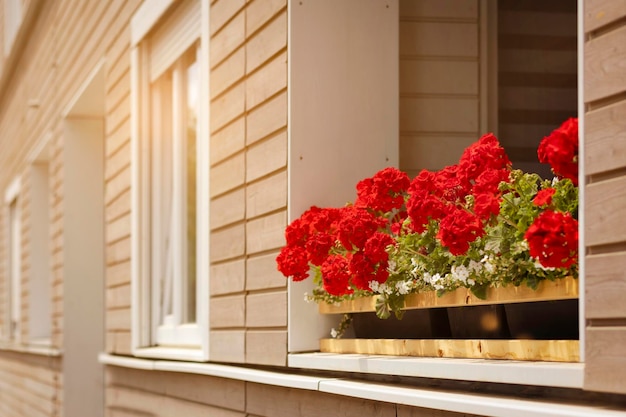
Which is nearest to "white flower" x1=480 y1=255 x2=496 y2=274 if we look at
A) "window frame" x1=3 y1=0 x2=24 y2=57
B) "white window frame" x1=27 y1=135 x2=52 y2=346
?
"white window frame" x1=27 y1=135 x2=52 y2=346

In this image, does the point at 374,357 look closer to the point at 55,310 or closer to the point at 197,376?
the point at 197,376

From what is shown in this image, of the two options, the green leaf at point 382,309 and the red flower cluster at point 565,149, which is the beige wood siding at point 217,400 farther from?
the red flower cluster at point 565,149

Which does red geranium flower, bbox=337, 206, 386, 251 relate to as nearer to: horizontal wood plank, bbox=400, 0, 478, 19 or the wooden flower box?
the wooden flower box

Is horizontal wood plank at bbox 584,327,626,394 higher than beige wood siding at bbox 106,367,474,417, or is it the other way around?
horizontal wood plank at bbox 584,327,626,394

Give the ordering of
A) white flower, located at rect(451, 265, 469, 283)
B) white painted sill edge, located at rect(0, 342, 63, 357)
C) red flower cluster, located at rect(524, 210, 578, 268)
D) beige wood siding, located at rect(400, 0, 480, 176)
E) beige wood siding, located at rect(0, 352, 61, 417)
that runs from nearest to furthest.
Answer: red flower cluster, located at rect(524, 210, 578, 268) → white flower, located at rect(451, 265, 469, 283) → beige wood siding, located at rect(400, 0, 480, 176) → white painted sill edge, located at rect(0, 342, 63, 357) → beige wood siding, located at rect(0, 352, 61, 417)

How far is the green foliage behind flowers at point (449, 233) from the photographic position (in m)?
2.23

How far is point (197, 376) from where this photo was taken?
4539mm

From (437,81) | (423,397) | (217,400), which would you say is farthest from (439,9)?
(423,397)

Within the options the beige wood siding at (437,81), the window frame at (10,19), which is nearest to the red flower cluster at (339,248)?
the beige wood siding at (437,81)

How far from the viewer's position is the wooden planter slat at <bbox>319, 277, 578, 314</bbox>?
2.31 meters

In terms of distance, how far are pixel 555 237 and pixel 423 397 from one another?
1.80 ft

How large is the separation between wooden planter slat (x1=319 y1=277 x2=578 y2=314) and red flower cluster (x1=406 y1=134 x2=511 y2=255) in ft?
0.44

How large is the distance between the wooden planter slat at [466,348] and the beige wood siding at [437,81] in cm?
79

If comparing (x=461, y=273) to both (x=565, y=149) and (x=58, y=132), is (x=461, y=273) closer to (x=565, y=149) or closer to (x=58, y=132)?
(x=565, y=149)
